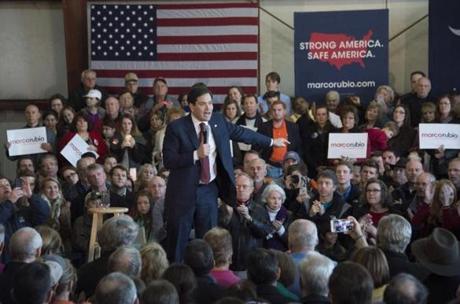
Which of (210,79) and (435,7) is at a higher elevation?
(435,7)

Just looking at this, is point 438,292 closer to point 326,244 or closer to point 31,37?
point 326,244

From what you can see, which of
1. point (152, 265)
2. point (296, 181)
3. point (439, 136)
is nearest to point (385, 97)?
point (439, 136)

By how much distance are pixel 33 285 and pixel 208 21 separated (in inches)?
394

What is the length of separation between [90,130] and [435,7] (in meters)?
4.96

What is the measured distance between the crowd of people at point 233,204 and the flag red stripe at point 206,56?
0.89m

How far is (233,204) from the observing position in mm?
8883

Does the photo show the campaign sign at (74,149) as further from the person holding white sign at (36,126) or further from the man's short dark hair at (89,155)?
the man's short dark hair at (89,155)

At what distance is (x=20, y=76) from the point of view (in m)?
16.0

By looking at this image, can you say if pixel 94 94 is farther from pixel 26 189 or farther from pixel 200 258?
pixel 200 258

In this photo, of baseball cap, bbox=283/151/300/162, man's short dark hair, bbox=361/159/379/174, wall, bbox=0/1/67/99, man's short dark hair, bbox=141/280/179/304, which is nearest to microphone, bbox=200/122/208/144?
man's short dark hair, bbox=361/159/379/174

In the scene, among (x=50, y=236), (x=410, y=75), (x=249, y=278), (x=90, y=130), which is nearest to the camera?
(x=249, y=278)

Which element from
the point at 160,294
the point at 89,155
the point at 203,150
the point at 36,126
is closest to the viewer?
the point at 160,294

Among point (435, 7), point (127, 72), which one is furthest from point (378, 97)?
point (127, 72)

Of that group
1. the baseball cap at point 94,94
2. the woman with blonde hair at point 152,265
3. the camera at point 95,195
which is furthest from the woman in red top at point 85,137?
the woman with blonde hair at point 152,265
